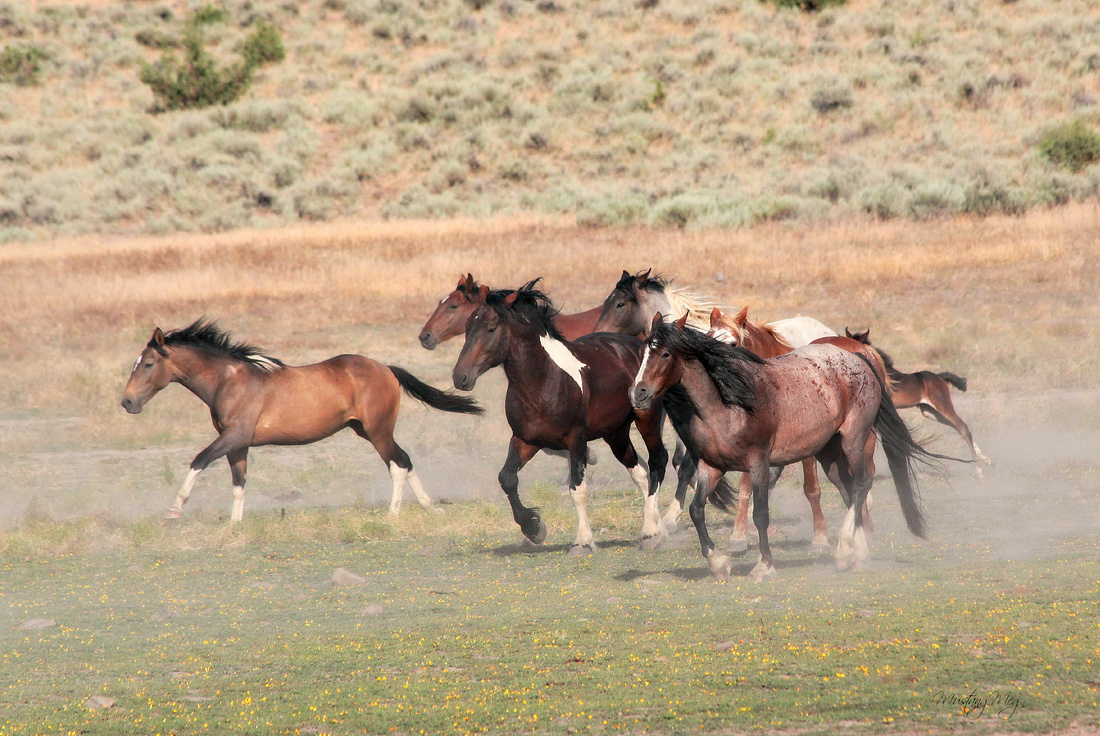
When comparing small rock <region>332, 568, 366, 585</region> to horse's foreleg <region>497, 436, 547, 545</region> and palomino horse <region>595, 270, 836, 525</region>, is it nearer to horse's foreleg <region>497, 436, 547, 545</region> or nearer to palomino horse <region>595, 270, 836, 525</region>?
horse's foreleg <region>497, 436, 547, 545</region>


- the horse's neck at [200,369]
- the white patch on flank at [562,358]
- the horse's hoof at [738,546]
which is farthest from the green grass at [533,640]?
the horse's neck at [200,369]

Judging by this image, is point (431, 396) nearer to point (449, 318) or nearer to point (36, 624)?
point (449, 318)

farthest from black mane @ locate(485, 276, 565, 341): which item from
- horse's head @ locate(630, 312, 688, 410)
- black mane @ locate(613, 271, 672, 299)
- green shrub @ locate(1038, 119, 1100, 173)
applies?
green shrub @ locate(1038, 119, 1100, 173)

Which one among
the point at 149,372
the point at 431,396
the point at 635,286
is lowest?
the point at 431,396

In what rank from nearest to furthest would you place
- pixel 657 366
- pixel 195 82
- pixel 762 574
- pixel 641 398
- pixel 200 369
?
1. pixel 641 398
2. pixel 657 366
3. pixel 762 574
4. pixel 200 369
5. pixel 195 82

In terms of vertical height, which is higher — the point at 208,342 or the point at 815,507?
the point at 208,342

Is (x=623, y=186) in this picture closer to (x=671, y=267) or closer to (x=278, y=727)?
(x=671, y=267)

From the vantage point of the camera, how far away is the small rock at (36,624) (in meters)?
7.80

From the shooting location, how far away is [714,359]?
335 inches

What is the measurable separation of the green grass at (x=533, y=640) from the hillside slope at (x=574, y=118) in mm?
20508

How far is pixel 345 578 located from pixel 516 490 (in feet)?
5.51

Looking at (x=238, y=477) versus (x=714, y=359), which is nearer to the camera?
(x=714, y=359)

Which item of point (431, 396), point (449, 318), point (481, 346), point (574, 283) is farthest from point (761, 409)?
point (574, 283)

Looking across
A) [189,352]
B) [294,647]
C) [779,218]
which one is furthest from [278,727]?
[779,218]
